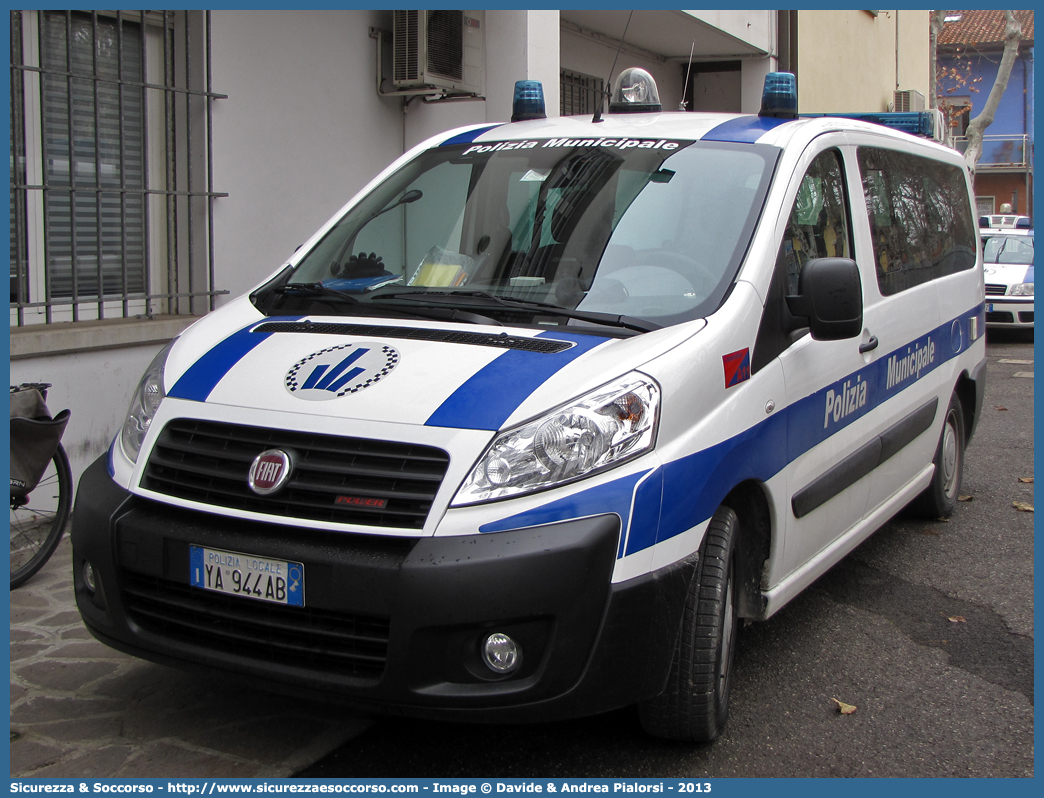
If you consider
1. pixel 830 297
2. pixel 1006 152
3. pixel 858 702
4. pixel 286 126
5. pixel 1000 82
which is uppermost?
pixel 1006 152

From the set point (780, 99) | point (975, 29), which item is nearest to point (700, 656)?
point (780, 99)

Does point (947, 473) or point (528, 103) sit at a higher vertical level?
point (528, 103)

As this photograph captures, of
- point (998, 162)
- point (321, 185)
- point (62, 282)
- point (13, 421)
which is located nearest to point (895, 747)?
point (13, 421)

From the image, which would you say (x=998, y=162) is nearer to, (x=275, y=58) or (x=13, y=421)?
(x=275, y=58)

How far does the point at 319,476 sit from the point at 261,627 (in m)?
0.43

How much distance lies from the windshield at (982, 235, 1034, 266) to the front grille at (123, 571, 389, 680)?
1516 cm

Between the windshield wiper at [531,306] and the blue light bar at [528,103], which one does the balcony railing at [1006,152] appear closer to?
the blue light bar at [528,103]

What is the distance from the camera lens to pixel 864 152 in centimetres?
441

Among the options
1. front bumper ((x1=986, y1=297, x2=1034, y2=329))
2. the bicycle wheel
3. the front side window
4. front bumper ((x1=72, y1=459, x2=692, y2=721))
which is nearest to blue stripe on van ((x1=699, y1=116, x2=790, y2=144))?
the front side window

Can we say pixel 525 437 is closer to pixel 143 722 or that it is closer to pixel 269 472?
pixel 269 472

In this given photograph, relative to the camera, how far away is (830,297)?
3432mm

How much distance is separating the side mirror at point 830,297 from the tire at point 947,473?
2.34m

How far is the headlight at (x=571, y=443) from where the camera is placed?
8.91 ft

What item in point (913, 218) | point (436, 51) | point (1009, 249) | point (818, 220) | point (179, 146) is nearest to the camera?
point (818, 220)
